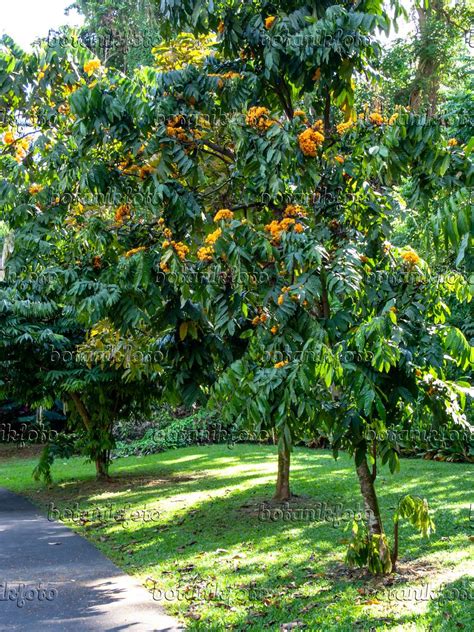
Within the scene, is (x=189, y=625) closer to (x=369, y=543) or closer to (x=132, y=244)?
(x=369, y=543)

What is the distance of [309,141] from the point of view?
5.71m

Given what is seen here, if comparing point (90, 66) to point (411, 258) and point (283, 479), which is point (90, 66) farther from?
point (283, 479)

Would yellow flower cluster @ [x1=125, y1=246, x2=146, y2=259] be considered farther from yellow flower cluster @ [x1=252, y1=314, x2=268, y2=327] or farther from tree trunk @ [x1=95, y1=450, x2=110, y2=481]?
tree trunk @ [x1=95, y1=450, x2=110, y2=481]

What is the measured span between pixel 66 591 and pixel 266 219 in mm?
4062

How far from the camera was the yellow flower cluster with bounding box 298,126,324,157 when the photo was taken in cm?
571

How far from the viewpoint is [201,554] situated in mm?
7738

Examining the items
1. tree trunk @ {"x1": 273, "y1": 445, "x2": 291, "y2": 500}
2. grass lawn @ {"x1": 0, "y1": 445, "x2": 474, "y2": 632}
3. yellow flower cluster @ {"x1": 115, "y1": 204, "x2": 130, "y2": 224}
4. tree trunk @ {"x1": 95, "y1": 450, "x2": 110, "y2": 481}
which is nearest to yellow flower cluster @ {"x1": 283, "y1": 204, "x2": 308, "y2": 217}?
yellow flower cluster @ {"x1": 115, "y1": 204, "x2": 130, "y2": 224}

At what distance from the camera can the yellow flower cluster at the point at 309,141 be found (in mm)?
5707

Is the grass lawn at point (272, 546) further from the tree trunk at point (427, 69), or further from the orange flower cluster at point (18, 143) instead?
the tree trunk at point (427, 69)

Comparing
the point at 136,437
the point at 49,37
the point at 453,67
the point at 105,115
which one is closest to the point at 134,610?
the point at 105,115

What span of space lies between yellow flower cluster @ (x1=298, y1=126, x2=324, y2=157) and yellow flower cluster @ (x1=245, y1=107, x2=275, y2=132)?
0.37 m

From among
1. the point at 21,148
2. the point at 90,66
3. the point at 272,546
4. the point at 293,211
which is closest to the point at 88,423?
the point at 272,546

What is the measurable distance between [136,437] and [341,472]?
10269 mm

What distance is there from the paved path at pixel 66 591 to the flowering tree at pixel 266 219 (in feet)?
6.00
